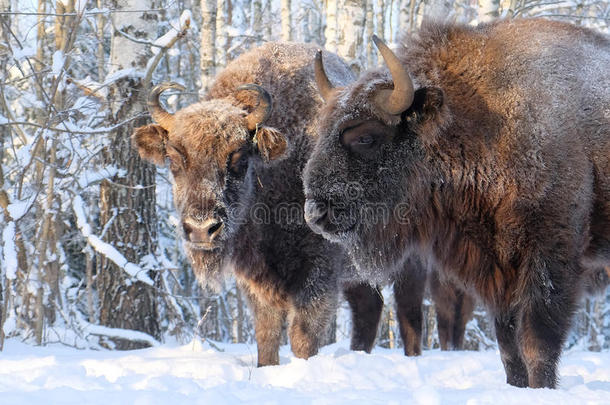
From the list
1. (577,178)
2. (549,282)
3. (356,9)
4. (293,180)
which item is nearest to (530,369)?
(549,282)

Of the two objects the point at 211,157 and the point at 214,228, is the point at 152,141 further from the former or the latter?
the point at 214,228

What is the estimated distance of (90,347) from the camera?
692 cm

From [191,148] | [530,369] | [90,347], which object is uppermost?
[191,148]

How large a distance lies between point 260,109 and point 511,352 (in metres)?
2.58

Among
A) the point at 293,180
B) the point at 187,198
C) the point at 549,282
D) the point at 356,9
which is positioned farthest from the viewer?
the point at 356,9

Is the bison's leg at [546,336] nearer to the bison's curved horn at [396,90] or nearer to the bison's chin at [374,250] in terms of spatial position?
the bison's chin at [374,250]

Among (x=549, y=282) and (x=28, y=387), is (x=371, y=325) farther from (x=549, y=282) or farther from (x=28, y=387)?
(x=28, y=387)

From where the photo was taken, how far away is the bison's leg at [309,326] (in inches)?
209

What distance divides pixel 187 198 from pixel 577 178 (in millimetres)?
2623

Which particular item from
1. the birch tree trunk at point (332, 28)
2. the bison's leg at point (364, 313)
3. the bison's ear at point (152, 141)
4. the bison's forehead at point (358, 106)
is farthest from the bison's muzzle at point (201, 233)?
the birch tree trunk at point (332, 28)

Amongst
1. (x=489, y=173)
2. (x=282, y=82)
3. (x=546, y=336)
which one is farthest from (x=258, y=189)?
(x=546, y=336)

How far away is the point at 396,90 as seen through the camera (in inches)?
154

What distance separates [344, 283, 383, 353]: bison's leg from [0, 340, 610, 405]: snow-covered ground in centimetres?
129

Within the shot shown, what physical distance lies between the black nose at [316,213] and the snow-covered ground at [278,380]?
0.94 meters
